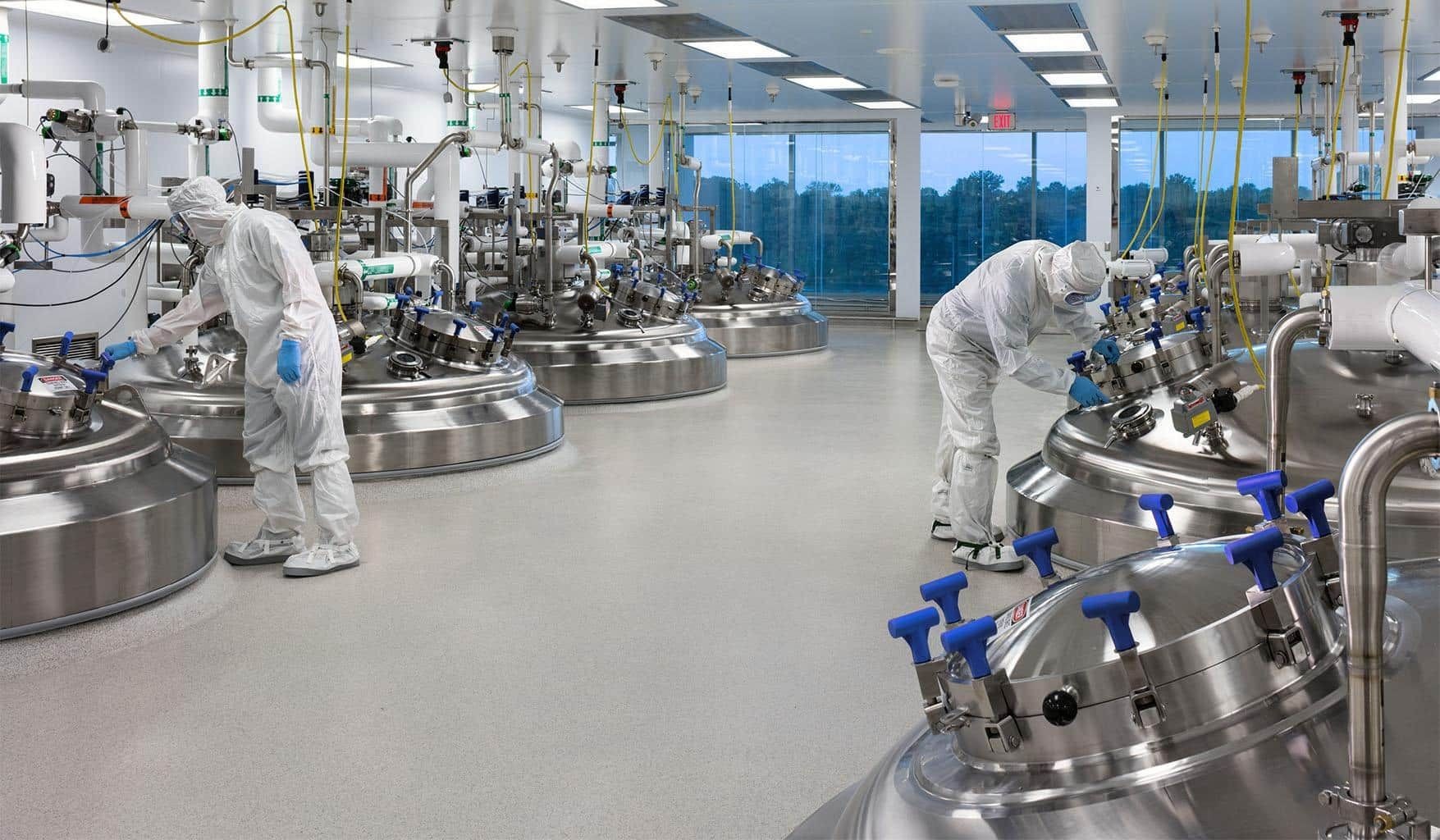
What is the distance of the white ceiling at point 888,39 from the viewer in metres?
7.89

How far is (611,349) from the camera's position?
9.05 meters

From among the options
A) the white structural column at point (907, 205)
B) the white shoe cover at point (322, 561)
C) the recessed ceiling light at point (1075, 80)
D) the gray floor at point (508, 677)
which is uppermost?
the recessed ceiling light at point (1075, 80)

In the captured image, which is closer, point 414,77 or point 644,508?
point 644,508

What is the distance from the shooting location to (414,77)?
12.9 meters

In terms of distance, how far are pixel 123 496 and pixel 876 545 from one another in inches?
107

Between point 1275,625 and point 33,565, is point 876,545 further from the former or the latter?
point 1275,625

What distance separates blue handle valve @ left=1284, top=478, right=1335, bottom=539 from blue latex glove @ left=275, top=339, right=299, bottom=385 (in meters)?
3.47

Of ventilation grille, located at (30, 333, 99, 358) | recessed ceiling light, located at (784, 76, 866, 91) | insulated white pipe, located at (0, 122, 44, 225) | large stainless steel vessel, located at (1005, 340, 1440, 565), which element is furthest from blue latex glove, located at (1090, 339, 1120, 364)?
recessed ceiling light, located at (784, 76, 866, 91)

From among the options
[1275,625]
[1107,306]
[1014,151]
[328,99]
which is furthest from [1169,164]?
[1275,625]

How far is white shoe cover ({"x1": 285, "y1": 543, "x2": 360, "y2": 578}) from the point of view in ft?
15.1

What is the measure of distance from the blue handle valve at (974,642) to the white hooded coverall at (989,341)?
2.93 m

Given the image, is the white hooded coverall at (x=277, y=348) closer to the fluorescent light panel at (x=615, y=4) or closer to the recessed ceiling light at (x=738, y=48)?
the fluorescent light panel at (x=615, y=4)

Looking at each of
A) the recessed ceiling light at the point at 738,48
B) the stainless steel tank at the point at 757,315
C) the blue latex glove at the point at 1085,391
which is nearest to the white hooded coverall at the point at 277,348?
the blue latex glove at the point at 1085,391

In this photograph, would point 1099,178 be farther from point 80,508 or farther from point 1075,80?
point 80,508
